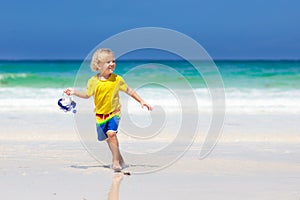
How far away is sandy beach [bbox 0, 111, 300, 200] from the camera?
4.97 metres

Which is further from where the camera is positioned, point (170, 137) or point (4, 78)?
point (4, 78)

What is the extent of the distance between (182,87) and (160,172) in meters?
16.7

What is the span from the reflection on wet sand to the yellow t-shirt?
25.0 inches

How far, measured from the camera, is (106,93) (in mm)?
5832

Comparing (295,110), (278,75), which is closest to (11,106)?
(295,110)

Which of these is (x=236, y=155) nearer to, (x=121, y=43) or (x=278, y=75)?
(x=121, y=43)

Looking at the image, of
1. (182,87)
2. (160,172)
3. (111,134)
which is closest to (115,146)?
(111,134)

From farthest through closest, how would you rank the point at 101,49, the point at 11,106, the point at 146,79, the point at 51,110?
the point at 146,79, the point at 11,106, the point at 51,110, the point at 101,49

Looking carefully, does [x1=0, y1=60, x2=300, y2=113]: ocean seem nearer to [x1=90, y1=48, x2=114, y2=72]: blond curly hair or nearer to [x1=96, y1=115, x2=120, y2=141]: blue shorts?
[x1=96, y1=115, x2=120, y2=141]: blue shorts

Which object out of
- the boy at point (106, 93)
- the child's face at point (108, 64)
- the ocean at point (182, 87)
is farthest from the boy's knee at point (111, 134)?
the ocean at point (182, 87)

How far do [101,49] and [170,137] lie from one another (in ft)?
11.5

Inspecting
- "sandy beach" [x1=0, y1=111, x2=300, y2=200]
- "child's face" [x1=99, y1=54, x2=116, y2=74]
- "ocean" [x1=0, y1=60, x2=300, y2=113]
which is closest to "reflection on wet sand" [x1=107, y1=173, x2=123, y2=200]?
"sandy beach" [x1=0, y1=111, x2=300, y2=200]

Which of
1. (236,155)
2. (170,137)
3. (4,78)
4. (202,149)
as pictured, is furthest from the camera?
(4,78)

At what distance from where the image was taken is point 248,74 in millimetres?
29094
